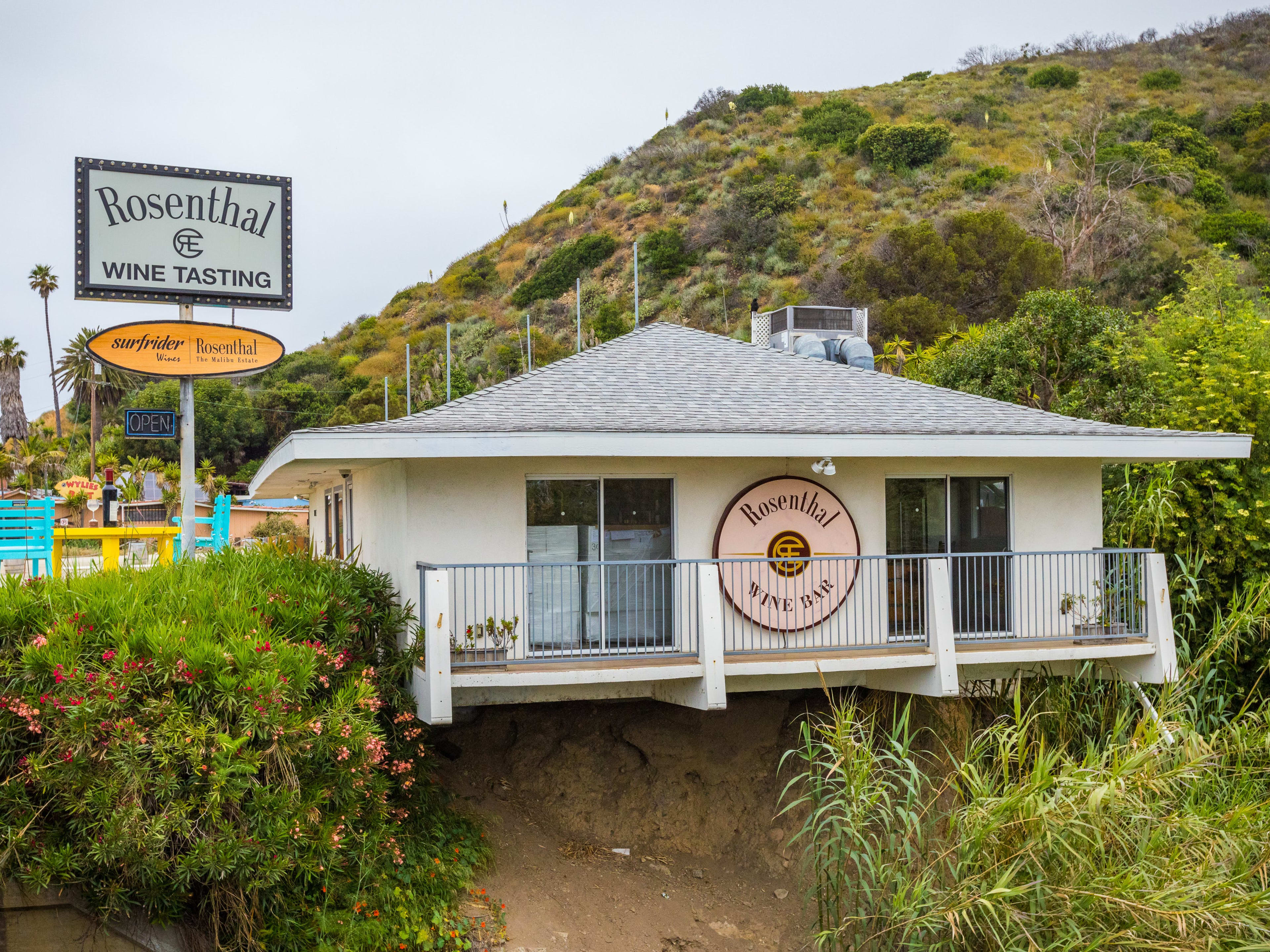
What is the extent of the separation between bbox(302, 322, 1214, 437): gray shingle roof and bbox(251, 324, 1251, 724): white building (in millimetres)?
51

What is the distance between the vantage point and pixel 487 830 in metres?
11.6

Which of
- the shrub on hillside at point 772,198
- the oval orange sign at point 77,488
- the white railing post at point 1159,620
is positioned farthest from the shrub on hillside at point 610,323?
the white railing post at point 1159,620

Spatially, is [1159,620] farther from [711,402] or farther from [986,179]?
[986,179]

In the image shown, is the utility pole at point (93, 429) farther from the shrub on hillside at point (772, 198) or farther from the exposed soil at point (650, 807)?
the exposed soil at point (650, 807)

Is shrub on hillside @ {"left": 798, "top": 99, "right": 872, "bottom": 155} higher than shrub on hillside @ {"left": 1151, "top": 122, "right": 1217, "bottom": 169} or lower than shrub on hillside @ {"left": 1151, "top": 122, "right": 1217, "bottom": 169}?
higher

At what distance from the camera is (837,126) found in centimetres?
5678

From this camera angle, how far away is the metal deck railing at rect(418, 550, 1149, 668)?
10578 mm

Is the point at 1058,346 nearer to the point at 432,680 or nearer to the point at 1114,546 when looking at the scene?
the point at 1114,546

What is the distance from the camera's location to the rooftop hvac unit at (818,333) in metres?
16.8

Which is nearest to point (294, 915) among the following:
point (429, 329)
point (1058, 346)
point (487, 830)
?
point (487, 830)

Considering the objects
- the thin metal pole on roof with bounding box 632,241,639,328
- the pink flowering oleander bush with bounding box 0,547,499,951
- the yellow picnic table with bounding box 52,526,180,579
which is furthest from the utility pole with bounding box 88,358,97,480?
the pink flowering oleander bush with bounding box 0,547,499,951

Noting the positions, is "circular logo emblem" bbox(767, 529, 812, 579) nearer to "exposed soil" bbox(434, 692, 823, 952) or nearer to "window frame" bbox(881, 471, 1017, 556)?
"window frame" bbox(881, 471, 1017, 556)

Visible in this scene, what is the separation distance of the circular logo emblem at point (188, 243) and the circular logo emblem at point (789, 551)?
8.07 metres

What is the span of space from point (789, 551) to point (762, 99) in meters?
59.8
